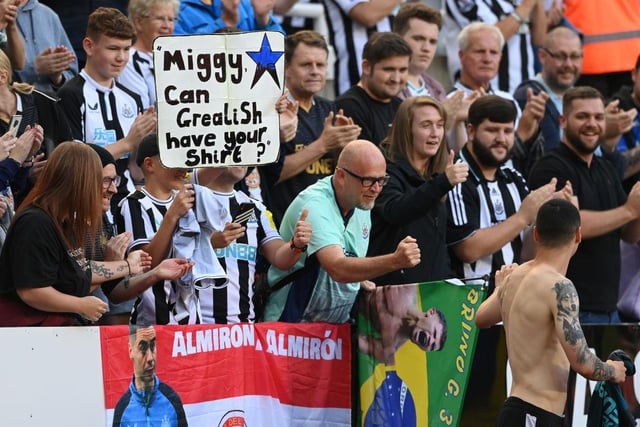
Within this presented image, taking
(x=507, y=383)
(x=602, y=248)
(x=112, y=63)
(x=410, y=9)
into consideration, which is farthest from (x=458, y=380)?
(x=410, y=9)

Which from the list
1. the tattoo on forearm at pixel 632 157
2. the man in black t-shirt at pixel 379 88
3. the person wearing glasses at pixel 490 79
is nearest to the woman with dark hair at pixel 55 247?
the man in black t-shirt at pixel 379 88

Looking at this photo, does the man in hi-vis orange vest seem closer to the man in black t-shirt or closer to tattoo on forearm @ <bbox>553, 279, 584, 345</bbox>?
the man in black t-shirt

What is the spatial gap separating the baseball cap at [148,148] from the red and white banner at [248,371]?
1.12 meters

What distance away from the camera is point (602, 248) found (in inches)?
414

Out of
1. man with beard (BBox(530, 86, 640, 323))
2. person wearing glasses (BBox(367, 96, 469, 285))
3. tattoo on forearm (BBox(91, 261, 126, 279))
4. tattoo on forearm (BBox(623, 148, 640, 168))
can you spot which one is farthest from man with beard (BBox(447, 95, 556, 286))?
tattoo on forearm (BBox(91, 261, 126, 279))

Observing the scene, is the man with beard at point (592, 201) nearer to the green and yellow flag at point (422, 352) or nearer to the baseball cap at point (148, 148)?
the green and yellow flag at point (422, 352)

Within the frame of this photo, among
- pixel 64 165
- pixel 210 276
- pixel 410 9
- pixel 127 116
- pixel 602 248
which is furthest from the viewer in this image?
pixel 410 9

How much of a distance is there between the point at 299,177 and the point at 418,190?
1234 millimetres

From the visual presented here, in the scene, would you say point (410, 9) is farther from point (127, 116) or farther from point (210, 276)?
point (210, 276)

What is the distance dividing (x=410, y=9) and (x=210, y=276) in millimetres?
4395

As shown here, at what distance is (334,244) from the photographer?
337 inches

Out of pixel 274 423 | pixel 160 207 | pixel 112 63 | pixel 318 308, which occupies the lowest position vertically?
pixel 274 423

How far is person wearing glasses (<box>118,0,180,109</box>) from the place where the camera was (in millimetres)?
9953

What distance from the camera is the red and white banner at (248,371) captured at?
314 inches
